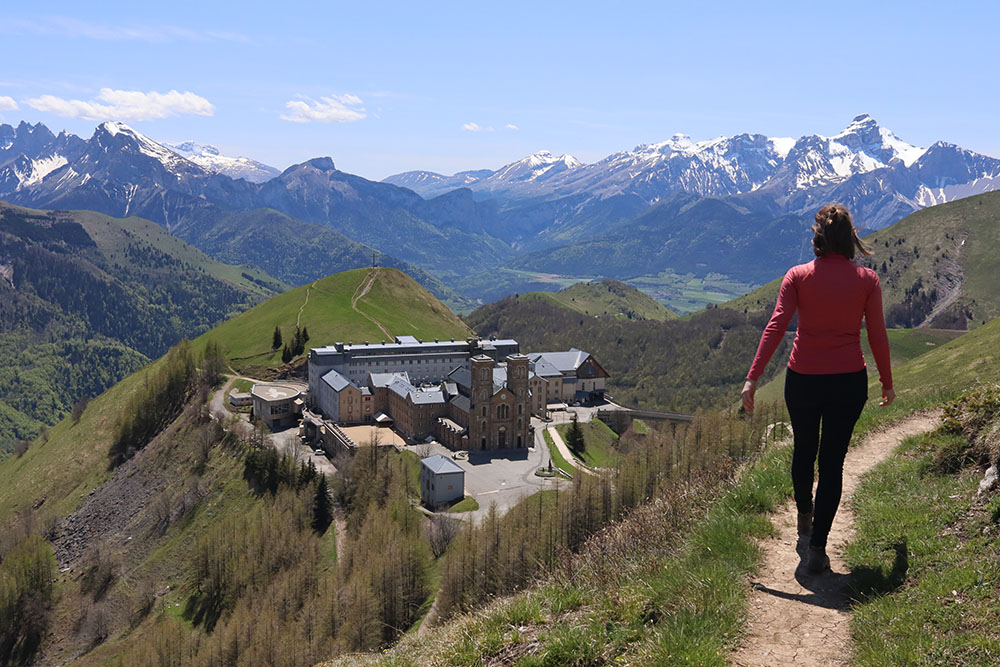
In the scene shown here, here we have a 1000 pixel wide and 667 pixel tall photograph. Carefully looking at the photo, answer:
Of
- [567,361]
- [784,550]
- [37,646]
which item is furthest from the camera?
[567,361]

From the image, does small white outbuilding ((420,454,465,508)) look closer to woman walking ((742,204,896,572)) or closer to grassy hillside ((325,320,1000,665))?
grassy hillside ((325,320,1000,665))

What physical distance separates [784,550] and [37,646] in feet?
389

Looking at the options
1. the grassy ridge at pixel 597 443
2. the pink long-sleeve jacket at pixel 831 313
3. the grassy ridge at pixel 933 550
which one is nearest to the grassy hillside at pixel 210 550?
the grassy ridge at pixel 597 443

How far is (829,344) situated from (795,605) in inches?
186

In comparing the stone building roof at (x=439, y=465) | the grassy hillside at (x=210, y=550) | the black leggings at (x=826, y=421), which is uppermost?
the black leggings at (x=826, y=421)

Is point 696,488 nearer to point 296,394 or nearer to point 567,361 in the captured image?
point 296,394

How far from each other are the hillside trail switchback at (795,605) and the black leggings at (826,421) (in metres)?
0.66

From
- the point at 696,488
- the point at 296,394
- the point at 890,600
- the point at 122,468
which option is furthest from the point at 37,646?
the point at 890,600

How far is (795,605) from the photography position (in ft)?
39.8

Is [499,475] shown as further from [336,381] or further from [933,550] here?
[933,550]

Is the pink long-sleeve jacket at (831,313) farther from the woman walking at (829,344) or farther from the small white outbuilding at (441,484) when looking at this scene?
the small white outbuilding at (441,484)

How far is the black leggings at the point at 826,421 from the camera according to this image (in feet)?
43.5

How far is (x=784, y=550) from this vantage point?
1433 centimetres

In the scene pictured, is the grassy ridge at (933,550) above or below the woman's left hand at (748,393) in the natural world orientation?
below
